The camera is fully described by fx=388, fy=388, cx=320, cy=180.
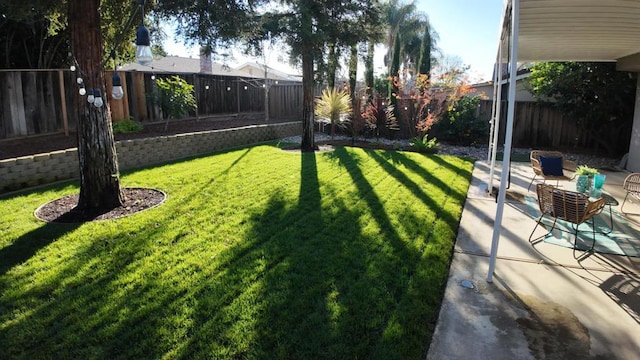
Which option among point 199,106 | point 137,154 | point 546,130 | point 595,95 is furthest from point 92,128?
point 546,130

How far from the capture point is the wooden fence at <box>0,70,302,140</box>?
876cm

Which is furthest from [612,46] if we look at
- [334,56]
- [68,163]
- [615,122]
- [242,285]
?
[68,163]

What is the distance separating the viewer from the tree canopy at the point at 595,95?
996 cm

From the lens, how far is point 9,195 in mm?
5766

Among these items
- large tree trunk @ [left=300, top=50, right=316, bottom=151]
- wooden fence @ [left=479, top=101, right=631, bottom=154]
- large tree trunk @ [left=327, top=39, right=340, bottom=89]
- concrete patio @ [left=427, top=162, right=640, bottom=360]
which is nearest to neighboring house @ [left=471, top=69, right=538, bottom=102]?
wooden fence @ [left=479, top=101, right=631, bottom=154]

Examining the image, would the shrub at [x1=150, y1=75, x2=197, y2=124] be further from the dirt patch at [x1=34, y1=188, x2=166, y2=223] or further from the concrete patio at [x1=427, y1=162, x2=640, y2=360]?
the concrete patio at [x1=427, y1=162, x2=640, y2=360]

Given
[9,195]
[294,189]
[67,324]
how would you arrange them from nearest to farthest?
[67,324], [9,195], [294,189]

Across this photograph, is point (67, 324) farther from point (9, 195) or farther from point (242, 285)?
point (9, 195)

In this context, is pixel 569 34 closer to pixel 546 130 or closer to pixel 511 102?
pixel 511 102

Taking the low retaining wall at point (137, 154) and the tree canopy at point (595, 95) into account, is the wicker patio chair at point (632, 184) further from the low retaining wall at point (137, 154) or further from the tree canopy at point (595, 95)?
the low retaining wall at point (137, 154)

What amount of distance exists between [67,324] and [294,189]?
13.3 ft

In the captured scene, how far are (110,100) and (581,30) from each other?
11026mm

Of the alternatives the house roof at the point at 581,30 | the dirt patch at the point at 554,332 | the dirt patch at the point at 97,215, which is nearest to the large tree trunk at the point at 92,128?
the dirt patch at the point at 97,215

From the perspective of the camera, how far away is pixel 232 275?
3.54m
